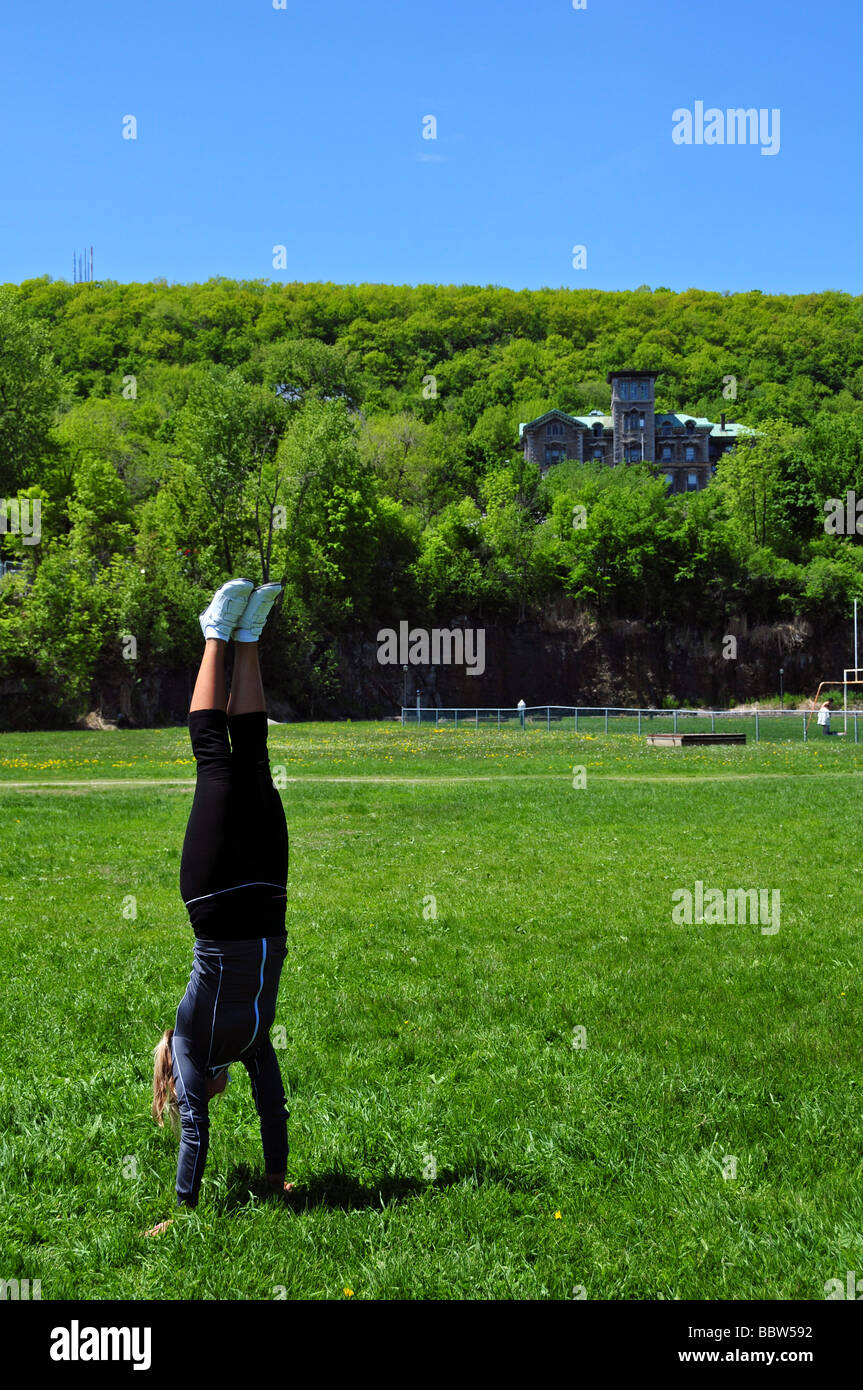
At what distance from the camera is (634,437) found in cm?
12306

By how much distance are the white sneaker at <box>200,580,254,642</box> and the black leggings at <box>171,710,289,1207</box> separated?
0.33 m

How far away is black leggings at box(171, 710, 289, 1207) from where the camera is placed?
420 centimetres

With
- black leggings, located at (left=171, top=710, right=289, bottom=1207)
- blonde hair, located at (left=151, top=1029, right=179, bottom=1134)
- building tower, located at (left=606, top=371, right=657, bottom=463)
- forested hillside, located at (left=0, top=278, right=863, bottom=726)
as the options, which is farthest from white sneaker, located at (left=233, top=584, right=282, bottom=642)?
building tower, located at (left=606, top=371, right=657, bottom=463)

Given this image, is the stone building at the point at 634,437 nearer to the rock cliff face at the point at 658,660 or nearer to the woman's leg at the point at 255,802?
the rock cliff face at the point at 658,660

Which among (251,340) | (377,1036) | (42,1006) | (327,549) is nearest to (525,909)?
(377,1036)

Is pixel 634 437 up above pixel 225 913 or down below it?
above

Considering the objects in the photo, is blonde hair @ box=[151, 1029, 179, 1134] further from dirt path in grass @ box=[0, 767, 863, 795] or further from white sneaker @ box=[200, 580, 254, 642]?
dirt path in grass @ box=[0, 767, 863, 795]

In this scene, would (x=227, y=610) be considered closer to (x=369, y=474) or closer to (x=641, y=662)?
(x=369, y=474)

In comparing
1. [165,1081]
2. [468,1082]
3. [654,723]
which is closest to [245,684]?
[165,1081]

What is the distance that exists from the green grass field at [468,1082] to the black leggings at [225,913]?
1.80ft

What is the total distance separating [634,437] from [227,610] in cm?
12483

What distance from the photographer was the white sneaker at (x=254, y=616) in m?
4.36

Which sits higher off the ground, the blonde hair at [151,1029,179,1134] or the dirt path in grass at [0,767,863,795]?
the blonde hair at [151,1029,179,1134]

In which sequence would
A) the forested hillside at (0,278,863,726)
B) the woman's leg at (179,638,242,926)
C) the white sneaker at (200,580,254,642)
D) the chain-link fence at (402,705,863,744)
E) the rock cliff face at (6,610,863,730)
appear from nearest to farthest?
the woman's leg at (179,638,242,926), the white sneaker at (200,580,254,642), the chain-link fence at (402,705,863,744), the forested hillside at (0,278,863,726), the rock cliff face at (6,610,863,730)
